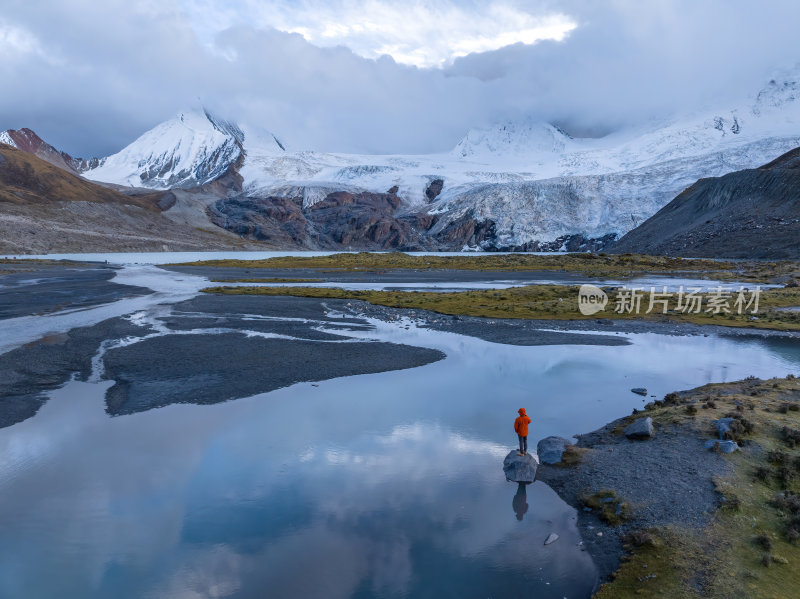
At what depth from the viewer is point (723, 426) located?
14281mm

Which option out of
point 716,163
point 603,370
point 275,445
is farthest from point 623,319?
point 716,163

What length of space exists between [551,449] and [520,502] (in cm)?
262

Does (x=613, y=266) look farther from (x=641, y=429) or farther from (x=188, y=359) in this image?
(x=641, y=429)

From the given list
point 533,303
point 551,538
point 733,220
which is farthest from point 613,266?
point 551,538

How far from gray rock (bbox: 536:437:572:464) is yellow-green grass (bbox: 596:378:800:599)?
365cm

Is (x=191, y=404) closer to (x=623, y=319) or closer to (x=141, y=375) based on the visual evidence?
(x=141, y=375)

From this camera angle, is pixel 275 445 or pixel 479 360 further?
pixel 479 360

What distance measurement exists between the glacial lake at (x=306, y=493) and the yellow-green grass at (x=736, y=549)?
1070 mm

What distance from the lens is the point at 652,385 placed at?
21.8 m

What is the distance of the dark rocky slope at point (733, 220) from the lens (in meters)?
108

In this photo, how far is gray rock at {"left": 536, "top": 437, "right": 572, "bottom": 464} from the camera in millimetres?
14266

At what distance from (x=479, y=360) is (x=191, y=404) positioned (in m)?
13.2

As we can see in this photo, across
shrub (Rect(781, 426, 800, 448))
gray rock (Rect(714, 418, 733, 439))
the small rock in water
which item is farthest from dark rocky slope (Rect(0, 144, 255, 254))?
shrub (Rect(781, 426, 800, 448))

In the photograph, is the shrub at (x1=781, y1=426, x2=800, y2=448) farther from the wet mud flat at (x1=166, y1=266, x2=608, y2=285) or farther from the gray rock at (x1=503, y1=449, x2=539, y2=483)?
the wet mud flat at (x1=166, y1=266, x2=608, y2=285)
